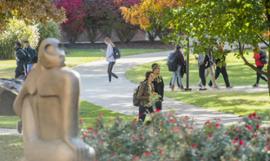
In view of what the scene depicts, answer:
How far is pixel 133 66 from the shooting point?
3469 cm

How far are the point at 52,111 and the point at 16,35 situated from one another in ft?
117

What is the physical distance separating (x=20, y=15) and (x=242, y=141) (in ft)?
23.3

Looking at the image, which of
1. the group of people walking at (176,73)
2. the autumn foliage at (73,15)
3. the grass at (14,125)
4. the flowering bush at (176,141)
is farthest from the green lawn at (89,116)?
the autumn foliage at (73,15)

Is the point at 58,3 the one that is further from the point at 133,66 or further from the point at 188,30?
the point at 188,30

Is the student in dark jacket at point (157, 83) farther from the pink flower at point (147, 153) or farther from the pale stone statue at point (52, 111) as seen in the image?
the pale stone statue at point (52, 111)

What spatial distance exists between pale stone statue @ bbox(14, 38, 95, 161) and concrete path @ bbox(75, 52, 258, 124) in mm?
7627

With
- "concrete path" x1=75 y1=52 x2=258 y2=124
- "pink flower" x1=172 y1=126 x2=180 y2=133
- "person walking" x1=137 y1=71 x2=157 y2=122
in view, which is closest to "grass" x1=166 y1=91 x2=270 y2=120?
"concrete path" x1=75 y1=52 x2=258 y2=124

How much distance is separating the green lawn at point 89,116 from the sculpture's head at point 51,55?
32.3ft

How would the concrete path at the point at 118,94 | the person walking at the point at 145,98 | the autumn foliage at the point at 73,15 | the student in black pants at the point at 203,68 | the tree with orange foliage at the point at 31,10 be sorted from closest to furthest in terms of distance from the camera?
the person walking at the point at 145,98
the tree with orange foliage at the point at 31,10
the concrete path at the point at 118,94
the student in black pants at the point at 203,68
the autumn foliage at the point at 73,15

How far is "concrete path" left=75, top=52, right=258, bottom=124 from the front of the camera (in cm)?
1716

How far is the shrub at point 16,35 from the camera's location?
129ft

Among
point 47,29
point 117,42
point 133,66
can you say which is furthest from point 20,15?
point 117,42

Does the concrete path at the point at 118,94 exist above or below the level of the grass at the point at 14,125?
below

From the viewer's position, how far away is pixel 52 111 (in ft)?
16.8
